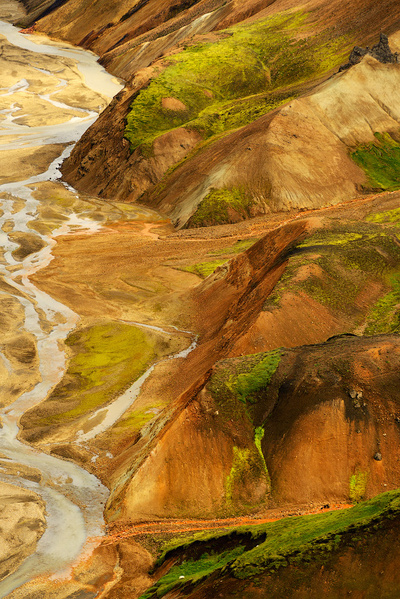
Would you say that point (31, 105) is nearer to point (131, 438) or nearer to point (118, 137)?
point (118, 137)

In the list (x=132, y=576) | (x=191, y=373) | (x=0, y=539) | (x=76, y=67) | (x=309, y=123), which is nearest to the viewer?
(x=132, y=576)

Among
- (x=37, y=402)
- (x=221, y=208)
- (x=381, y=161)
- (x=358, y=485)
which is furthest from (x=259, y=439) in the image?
(x=381, y=161)

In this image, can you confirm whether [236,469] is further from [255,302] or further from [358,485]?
[255,302]

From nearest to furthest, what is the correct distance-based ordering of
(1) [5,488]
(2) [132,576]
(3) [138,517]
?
(2) [132,576] < (3) [138,517] < (1) [5,488]

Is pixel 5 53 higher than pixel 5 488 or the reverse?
higher

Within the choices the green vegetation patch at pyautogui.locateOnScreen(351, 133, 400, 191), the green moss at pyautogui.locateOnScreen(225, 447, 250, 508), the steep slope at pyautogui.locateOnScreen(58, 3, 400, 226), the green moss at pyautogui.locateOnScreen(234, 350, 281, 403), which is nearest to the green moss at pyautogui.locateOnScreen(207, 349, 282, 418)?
the green moss at pyautogui.locateOnScreen(234, 350, 281, 403)

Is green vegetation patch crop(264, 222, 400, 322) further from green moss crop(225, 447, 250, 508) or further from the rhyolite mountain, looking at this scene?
green moss crop(225, 447, 250, 508)

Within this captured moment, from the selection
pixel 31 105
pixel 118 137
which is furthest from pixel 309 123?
pixel 31 105
